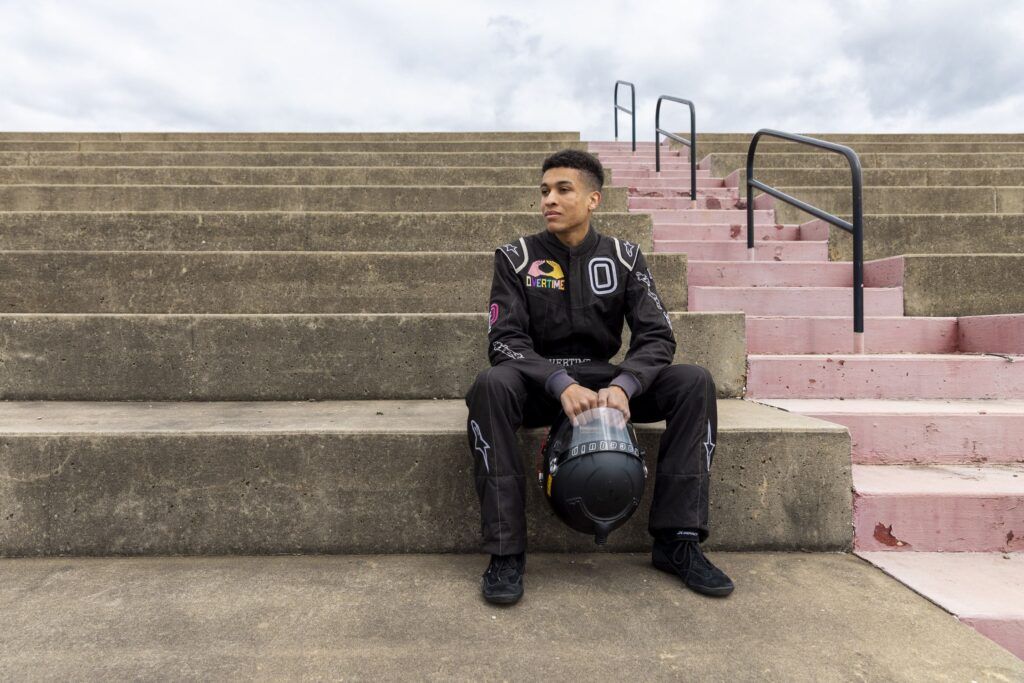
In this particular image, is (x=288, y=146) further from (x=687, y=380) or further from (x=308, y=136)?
(x=687, y=380)

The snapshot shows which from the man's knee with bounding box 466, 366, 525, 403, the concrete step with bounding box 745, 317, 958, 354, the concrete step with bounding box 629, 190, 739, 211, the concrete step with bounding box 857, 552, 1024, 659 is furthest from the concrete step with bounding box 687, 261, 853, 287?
the man's knee with bounding box 466, 366, 525, 403

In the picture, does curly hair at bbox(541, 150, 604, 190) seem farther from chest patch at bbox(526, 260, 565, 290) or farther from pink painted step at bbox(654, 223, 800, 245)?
pink painted step at bbox(654, 223, 800, 245)

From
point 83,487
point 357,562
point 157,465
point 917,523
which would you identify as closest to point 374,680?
point 357,562

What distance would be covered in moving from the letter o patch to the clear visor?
0.58 metres

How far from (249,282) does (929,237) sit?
14.2 feet

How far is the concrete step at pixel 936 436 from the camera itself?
2.24 metres

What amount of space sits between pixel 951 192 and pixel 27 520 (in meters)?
5.96

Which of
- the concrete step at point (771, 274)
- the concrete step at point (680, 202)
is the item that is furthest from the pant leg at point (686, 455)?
the concrete step at point (680, 202)

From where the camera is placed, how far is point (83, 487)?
1906mm

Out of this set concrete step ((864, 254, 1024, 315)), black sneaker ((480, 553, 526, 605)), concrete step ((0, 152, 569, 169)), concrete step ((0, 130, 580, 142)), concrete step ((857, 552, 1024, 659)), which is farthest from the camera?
concrete step ((0, 130, 580, 142))

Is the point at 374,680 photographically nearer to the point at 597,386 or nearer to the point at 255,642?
the point at 255,642

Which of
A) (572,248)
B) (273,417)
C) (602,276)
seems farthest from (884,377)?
(273,417)

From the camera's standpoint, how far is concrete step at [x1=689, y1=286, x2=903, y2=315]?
3.23 metres

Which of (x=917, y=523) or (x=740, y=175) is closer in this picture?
(x=917, y=523)
